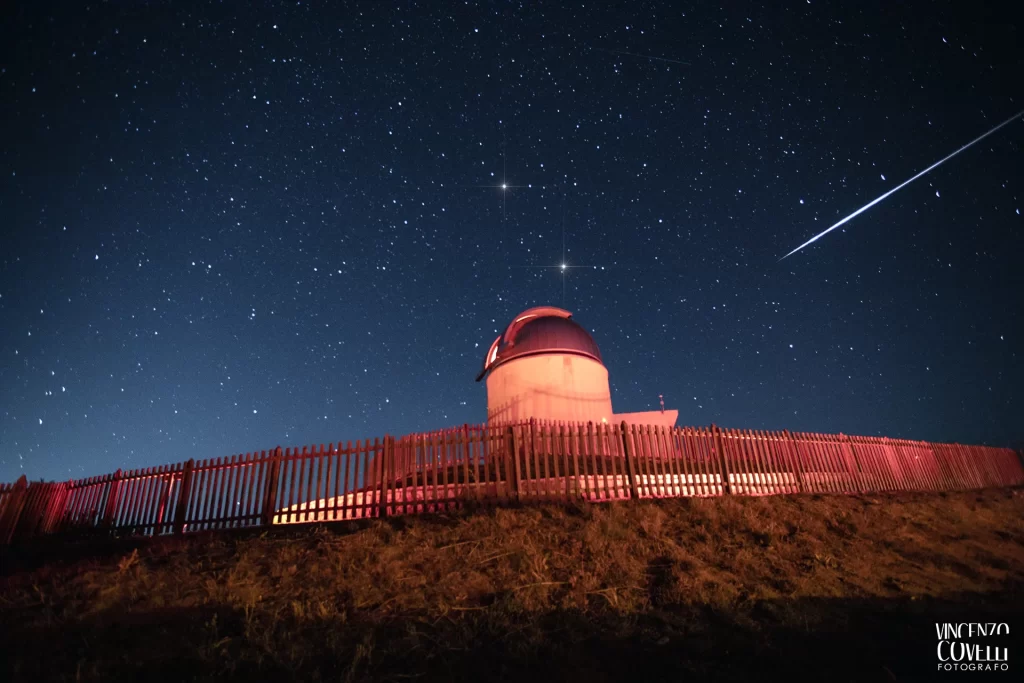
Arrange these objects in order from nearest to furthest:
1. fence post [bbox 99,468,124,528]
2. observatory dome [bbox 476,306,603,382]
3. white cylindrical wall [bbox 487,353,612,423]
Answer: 1. fence post [bbox 99,468,124,528]
2. white cylindrical wall [bbox 487,353,612,423]
3. observatory dome [bbox 476,306,603,382]

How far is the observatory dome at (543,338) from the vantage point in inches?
752

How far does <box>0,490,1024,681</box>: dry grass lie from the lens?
13.7 feet

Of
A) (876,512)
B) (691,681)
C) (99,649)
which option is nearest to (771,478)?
(876,512)

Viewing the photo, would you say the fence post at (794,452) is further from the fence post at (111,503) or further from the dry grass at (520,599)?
the fence post at (111,503)

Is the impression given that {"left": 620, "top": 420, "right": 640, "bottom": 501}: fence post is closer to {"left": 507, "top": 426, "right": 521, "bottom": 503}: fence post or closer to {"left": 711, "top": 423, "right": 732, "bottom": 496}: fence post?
{"left": 711, "top": 423, "right": 732, "bottom": 496}: fence post

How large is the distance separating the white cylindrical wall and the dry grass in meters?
9.74

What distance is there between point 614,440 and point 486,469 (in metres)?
2.76

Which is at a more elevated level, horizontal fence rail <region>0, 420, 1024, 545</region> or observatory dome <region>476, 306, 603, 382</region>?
observatory dome <region>476, 306, 603, 382</region>

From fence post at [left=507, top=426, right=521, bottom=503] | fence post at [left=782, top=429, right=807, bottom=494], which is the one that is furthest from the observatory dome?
fence post at [left=507, top=426, right=521, bottom=503]

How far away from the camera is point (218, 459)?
9.77 metres

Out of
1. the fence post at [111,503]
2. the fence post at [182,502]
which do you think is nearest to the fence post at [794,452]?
the fence post at [182,502]

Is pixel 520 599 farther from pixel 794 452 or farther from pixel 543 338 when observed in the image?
pixel 543 338

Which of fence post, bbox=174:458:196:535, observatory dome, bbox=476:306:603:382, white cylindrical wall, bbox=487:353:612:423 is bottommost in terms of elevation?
fence post, bbox=174:458:196:535

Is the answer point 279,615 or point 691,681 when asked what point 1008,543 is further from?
point 279,615
